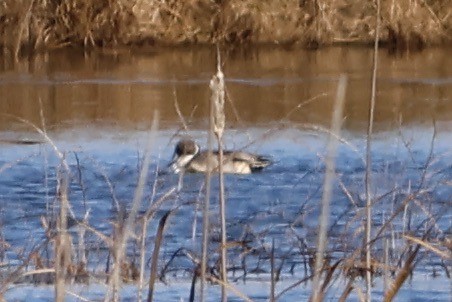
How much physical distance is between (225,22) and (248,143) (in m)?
10.5

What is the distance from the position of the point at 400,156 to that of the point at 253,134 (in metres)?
1.56

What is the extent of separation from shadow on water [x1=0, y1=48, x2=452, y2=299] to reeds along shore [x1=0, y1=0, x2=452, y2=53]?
0.55 m

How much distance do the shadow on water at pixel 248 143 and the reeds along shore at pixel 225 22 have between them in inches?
21.7

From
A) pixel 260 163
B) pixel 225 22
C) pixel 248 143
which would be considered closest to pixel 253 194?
pixel 260 163

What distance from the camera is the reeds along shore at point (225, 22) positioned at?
566 inches

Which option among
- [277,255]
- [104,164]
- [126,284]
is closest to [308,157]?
[104,164]

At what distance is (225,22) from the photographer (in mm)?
15031

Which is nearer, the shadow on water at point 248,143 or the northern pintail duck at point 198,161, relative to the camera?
the shadow on water at point 248,143

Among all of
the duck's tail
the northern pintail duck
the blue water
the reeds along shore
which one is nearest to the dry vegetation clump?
the reeds along shore

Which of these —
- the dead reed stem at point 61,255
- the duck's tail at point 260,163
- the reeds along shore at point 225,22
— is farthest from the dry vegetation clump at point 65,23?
the dead reed stem at point 61,255

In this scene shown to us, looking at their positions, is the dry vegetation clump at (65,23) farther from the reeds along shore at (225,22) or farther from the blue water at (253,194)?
the blue water at (253,194)

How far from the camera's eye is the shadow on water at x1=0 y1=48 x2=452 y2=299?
484 centimetres

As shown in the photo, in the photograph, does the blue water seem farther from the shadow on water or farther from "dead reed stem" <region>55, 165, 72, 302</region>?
"dead reed stem" <region>55, 165, 72, 302</region>

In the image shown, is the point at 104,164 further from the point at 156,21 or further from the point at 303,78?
the point at 156,21
